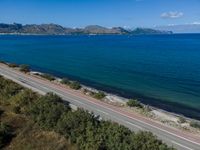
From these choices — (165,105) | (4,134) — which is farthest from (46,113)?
(165,105)

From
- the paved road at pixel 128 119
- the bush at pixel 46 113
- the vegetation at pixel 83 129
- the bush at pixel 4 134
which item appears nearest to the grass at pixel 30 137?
the vegetation at pixel 83 129

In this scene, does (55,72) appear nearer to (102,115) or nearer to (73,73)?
(73,73)

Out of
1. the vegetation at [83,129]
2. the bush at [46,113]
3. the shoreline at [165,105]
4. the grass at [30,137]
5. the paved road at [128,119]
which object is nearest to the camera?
the vegetation at [83,129]

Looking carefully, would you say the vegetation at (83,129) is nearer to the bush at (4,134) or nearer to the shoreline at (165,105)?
the bush at (4,134)

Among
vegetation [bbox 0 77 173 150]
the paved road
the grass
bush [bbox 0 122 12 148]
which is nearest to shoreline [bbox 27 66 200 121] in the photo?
the paved road

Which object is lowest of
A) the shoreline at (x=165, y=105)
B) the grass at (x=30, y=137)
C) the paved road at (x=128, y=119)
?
the shoreline at (x=165, y=105)

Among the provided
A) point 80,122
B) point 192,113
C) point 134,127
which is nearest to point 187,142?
point 134,127

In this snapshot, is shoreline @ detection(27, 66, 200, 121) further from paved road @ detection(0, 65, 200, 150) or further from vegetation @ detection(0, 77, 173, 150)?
vegetation @ detection(0, 77, 173, 150)

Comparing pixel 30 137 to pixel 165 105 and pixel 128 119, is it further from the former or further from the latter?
pixel 165 105
